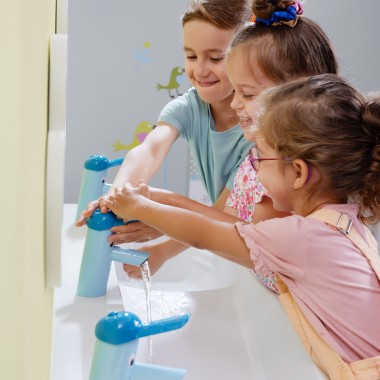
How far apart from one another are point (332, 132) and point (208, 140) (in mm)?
590

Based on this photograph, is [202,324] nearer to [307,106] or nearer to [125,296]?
[125,296]

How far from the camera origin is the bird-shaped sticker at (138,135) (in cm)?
248

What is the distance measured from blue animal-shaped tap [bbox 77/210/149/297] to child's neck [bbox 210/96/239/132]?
19.2 inches

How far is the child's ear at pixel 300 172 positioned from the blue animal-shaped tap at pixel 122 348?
390mm

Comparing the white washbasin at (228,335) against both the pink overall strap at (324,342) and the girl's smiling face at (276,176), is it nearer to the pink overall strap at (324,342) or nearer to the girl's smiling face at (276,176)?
the pink overall strap at (324,342)

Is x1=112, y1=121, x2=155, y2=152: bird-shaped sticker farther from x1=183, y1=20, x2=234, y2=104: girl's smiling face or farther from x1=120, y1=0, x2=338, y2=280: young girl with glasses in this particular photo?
x1=120, y1=0, x2=338, y2=280: young girl with glasses

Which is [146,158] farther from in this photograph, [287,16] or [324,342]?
[324,342]

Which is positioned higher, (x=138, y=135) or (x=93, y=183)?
(x=93, y=183)

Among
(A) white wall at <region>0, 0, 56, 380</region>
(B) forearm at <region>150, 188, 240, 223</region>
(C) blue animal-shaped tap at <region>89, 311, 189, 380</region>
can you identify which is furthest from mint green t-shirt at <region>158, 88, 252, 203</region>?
(A) white wall at <region>0, 0, 56, 380</region>

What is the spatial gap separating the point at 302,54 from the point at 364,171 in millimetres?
297

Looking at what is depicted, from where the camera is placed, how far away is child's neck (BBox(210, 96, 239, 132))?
1.35 m

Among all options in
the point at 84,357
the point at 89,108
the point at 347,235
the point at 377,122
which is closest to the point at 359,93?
the point at 377,122

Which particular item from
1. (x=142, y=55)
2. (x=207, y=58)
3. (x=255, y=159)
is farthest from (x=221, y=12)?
(x=142, y=55)

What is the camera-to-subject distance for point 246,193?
1124 millimetres
